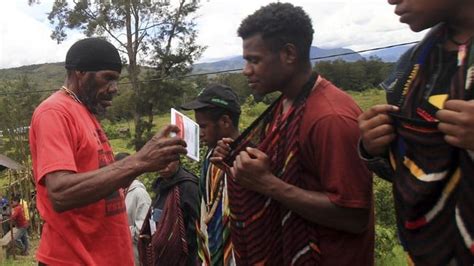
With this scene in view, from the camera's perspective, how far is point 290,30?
2027 millimetres

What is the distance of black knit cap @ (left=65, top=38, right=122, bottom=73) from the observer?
2455 millimetres

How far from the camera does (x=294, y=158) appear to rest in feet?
6.03

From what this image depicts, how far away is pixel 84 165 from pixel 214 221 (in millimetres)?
723

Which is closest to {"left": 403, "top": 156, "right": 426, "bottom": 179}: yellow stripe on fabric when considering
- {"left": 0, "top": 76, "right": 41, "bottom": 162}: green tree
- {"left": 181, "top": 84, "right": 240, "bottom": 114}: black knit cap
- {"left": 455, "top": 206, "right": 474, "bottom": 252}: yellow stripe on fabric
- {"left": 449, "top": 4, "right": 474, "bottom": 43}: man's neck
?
{"left": 455, "top": 206, "right": 474, "bottom": 252}: yellow stripe on fabric

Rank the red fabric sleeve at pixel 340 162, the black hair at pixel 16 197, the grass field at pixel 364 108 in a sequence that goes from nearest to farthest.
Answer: the red fabric sleeve at pixel 340 162 < the grass field at pixel 364 108 < the black hair at pixel 16 197

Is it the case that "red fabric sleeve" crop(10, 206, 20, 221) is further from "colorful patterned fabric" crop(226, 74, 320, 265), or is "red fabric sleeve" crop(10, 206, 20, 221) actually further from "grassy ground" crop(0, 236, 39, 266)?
"colorful patterned fabric" crop(226, 74, 320, 265)

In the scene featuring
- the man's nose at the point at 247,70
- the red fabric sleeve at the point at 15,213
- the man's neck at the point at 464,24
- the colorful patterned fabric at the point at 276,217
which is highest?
the man's neck at the point at 464,24

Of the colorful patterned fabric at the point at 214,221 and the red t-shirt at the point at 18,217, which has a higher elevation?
the colorful patterned fabric at the point at 214,221

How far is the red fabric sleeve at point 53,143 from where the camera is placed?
7.01 ft

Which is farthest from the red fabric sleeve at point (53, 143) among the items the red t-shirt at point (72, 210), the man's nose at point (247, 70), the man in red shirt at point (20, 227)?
the man in red shirt at point (20, 227)

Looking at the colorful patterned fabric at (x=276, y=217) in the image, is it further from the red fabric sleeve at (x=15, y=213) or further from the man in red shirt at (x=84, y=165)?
the red fabric sleeve at (x=15, y=213)

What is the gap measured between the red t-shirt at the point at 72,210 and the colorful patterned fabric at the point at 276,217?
661 mm

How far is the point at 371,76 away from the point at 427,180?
17.3 metres

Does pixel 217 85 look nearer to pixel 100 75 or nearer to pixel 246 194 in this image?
pixel 100 75
